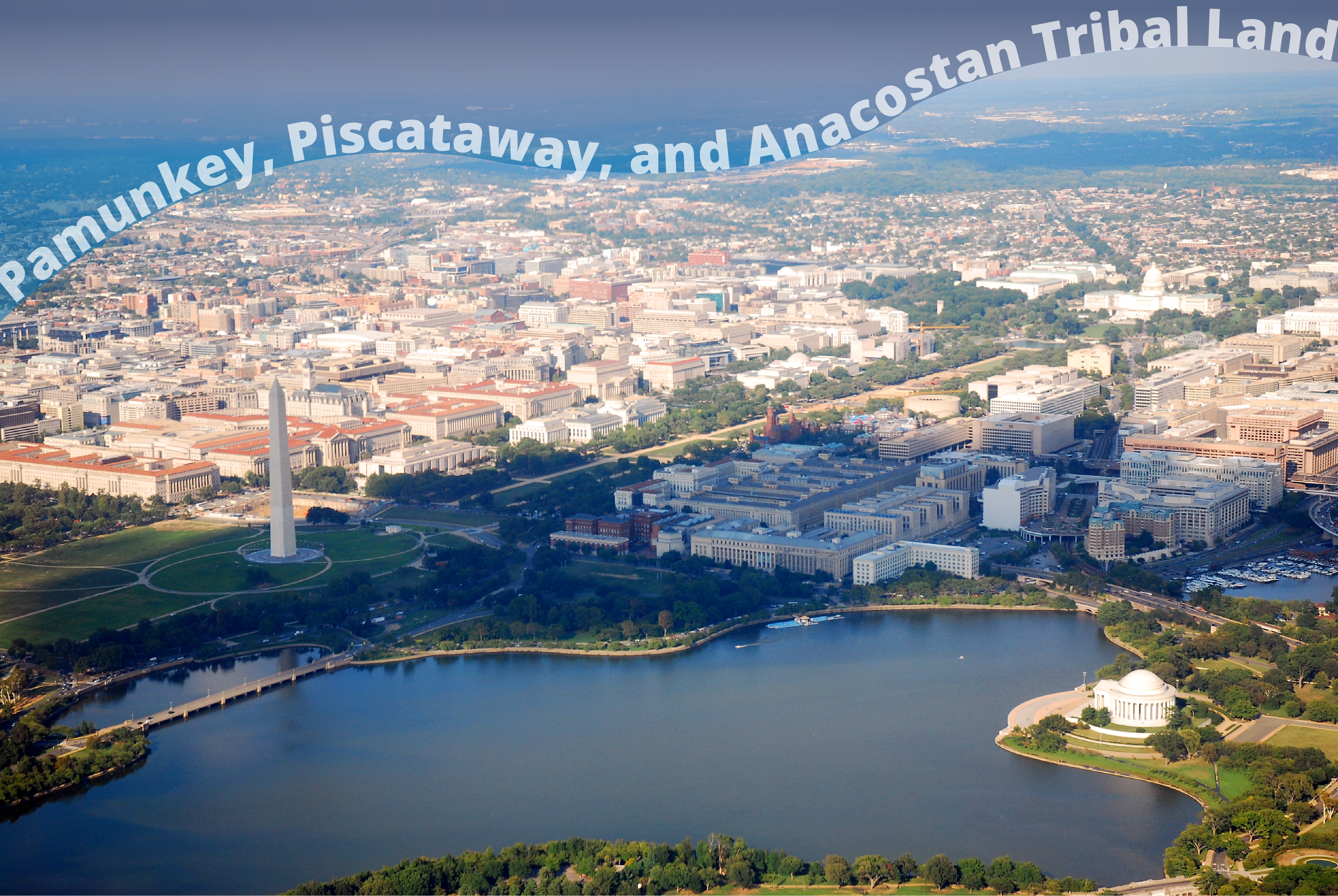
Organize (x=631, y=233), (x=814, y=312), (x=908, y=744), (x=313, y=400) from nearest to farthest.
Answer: (x=908, y=744), (x=313, y=400), (x=814, y=312), (x=631, y=233)

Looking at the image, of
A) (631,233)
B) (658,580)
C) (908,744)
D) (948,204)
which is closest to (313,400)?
(658,580)

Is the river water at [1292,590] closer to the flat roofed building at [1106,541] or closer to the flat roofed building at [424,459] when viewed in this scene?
the flat roofed building at [1106,541]


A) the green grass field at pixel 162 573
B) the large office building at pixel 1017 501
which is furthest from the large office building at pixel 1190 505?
the green grass field at pixel 162 573

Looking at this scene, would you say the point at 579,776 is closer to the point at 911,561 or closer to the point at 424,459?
the point at 911,561

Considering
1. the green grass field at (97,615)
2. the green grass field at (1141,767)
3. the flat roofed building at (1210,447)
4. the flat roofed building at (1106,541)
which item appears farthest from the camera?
the flat roofed building at (1210,447)

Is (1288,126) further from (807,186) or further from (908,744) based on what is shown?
(908,744)

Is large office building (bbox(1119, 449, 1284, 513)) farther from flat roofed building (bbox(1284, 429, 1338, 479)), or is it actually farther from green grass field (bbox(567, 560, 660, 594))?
green grass field (bbox(567, 560, 660, 594))

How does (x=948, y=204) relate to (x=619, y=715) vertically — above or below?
above
